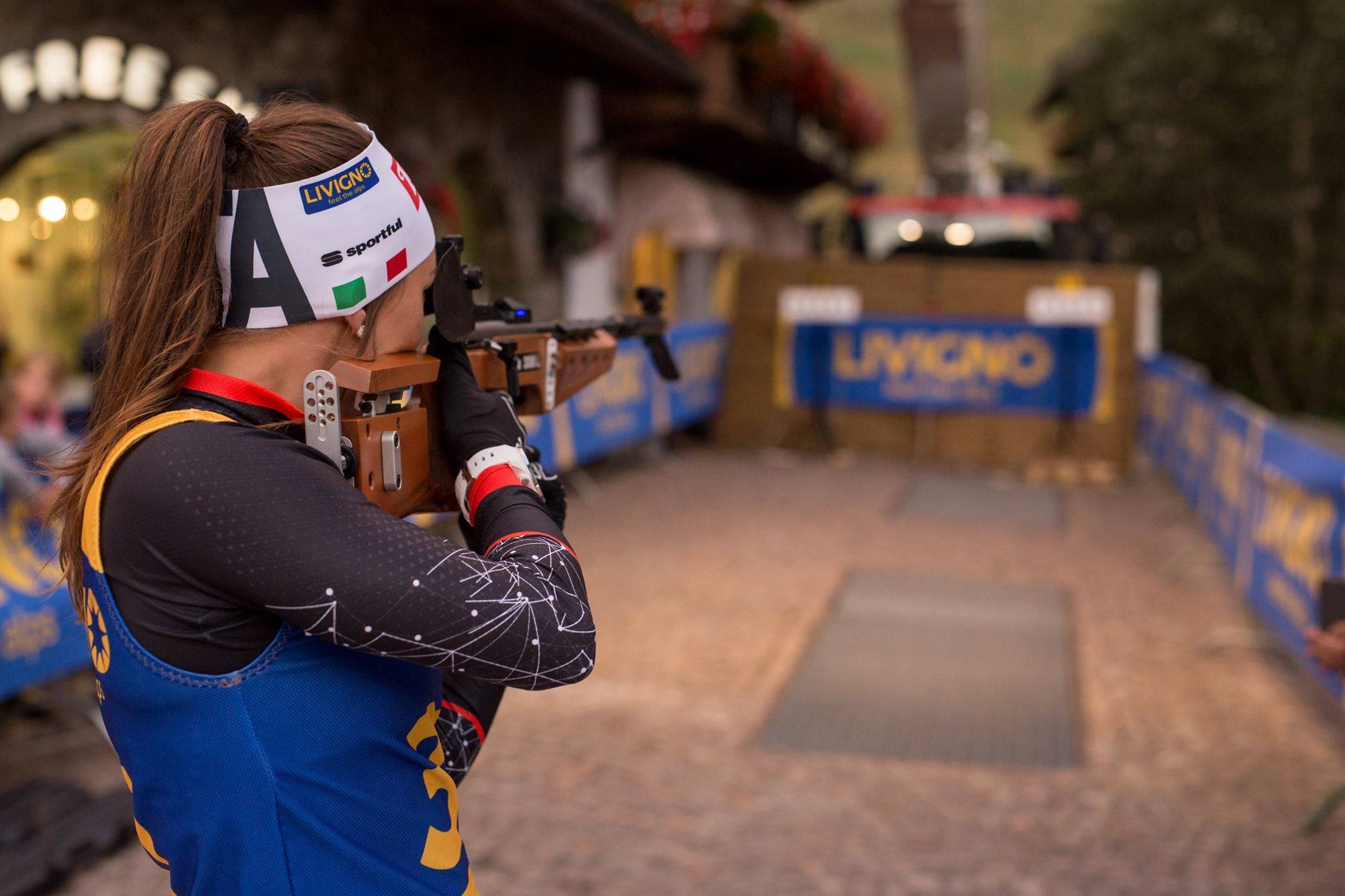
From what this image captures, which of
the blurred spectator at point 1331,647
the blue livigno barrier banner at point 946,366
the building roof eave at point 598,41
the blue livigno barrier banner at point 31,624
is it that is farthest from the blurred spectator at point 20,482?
the blue livigno barrier banner at point 946,366

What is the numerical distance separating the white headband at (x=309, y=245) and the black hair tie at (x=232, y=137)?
38 millimetres

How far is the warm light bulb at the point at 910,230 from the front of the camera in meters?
15.0

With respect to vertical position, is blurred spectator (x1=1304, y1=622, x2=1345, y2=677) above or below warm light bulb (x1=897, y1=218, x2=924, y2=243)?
below

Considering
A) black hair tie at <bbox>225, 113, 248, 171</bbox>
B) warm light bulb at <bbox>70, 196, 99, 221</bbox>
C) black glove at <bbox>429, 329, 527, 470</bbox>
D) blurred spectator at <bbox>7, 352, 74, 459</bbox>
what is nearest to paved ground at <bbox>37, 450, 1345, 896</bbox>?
blurred spectator at <bbox>7, 352, 74, 459</bbox>

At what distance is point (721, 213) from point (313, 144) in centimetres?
1603

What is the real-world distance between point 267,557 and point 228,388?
0.73ft

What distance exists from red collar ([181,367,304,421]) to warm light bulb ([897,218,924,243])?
14107 mm

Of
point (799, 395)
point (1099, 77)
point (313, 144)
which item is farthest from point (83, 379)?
point (1099, 77)

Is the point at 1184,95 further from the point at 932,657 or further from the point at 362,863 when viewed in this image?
the point at 362,863

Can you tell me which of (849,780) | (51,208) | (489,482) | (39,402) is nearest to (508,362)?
(489,482)

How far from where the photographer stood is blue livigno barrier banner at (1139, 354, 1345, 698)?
541 centimetres

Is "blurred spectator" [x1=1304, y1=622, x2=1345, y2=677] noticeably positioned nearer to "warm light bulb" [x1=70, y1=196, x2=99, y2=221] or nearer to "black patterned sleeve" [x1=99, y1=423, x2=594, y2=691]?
"black patterned sleeve" [x1=99, y1=423, x2=594, y2=691]

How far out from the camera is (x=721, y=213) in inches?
677

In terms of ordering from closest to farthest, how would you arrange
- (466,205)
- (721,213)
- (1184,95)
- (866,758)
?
(866,758), (466,205), (721,213), (1184,95)
